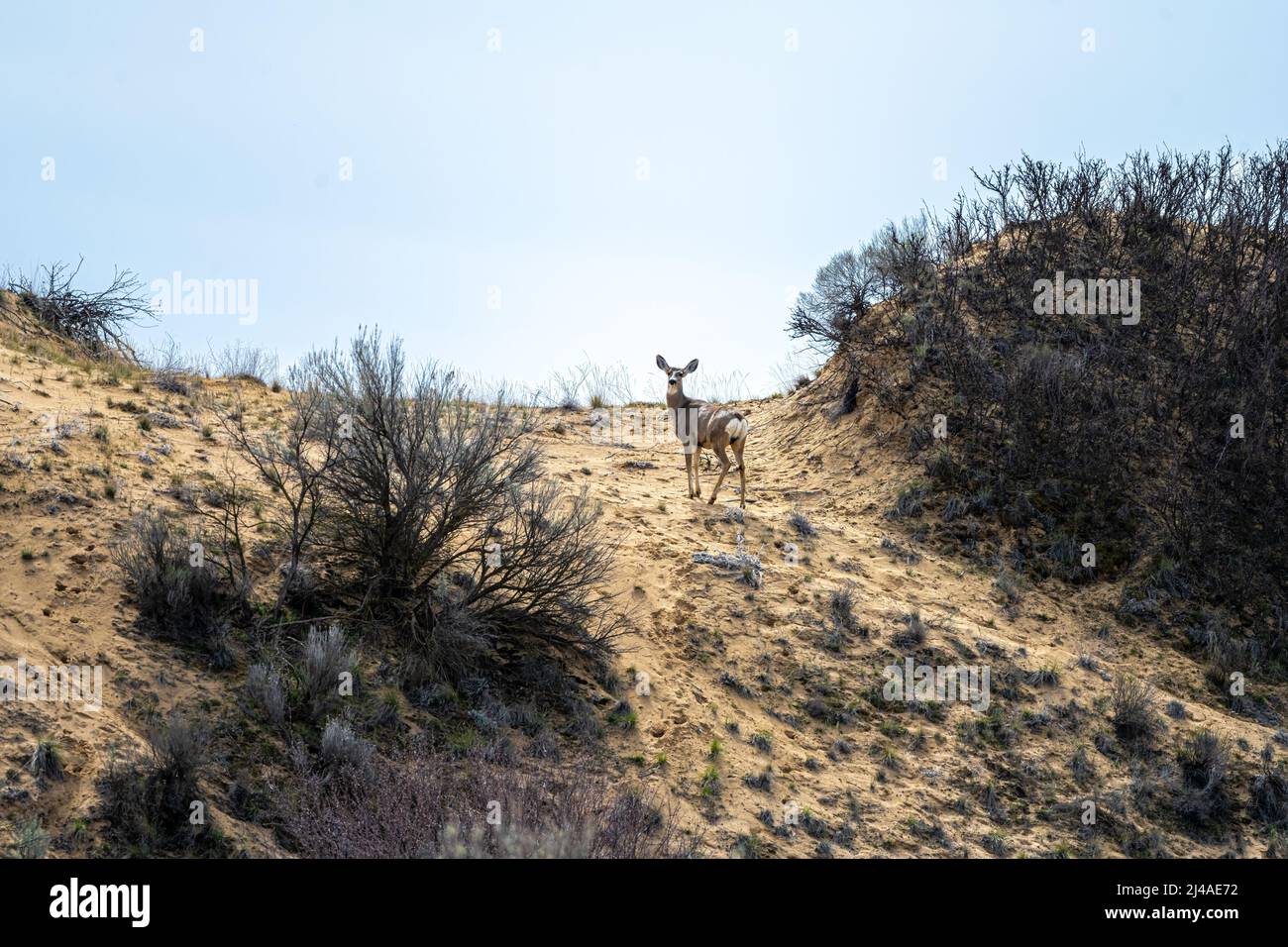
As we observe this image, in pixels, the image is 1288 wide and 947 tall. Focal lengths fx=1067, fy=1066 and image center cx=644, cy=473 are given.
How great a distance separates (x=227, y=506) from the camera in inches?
477

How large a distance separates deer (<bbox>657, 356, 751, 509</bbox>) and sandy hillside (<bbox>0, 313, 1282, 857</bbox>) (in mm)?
537

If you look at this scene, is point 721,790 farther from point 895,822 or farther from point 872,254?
point 872,254

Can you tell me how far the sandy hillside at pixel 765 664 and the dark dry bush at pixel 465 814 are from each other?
0.51m

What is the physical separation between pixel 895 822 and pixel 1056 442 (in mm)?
8999

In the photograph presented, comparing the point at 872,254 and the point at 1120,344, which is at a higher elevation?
the point at 872,254

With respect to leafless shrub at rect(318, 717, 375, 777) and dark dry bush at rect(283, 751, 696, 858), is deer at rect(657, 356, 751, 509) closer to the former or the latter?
dark dry bush at rect(283, 751, 696, 858)

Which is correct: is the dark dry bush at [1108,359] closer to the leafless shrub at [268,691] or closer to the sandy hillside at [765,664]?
the sandy hillside at [765,664]

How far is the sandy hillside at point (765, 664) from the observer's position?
30.9 ft

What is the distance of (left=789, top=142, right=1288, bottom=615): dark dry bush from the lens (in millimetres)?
16172

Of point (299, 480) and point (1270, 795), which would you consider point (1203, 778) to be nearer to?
point (1270, 795)

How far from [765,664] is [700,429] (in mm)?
4833

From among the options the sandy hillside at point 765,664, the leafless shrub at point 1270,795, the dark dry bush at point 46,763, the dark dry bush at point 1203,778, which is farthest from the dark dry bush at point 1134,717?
the dark dry bush at point 46,763
